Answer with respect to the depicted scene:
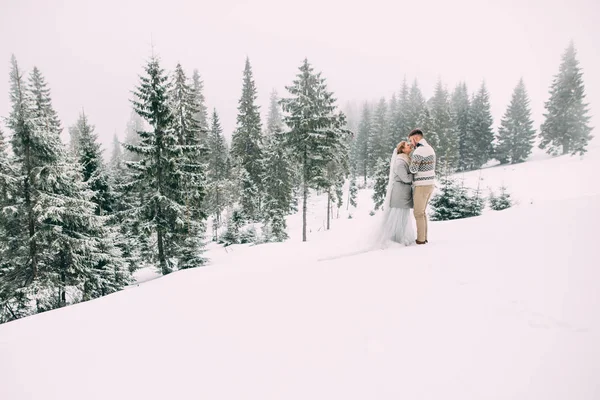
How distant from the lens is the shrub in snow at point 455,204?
14273 millimetres

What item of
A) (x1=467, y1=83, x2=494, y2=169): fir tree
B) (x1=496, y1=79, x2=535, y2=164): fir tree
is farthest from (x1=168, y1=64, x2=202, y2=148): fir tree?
(x1=496, y1=79, x2=535, y2=164): fir tree

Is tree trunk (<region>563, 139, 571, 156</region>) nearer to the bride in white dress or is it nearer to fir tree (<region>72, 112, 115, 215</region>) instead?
the bride in white dress

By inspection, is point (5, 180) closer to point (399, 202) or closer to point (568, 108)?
point (399, 202)

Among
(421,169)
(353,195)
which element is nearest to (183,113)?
(421,169)

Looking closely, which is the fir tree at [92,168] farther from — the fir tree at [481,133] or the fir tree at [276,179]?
the fir tree at [481,133]

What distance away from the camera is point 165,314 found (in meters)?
3.37

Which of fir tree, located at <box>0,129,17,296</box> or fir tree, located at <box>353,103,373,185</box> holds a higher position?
fir tree, located at <box>353,103,373,185</box>

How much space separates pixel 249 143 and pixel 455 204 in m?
26.4

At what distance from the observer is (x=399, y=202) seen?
20.2 ft

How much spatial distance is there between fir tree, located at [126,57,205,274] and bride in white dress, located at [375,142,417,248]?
43.3ft

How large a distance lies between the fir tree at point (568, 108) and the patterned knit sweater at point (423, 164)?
134ft

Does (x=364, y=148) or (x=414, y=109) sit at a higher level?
(x=414, y=109)

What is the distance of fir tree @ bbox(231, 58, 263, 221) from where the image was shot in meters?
34.9

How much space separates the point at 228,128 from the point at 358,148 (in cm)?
8159
